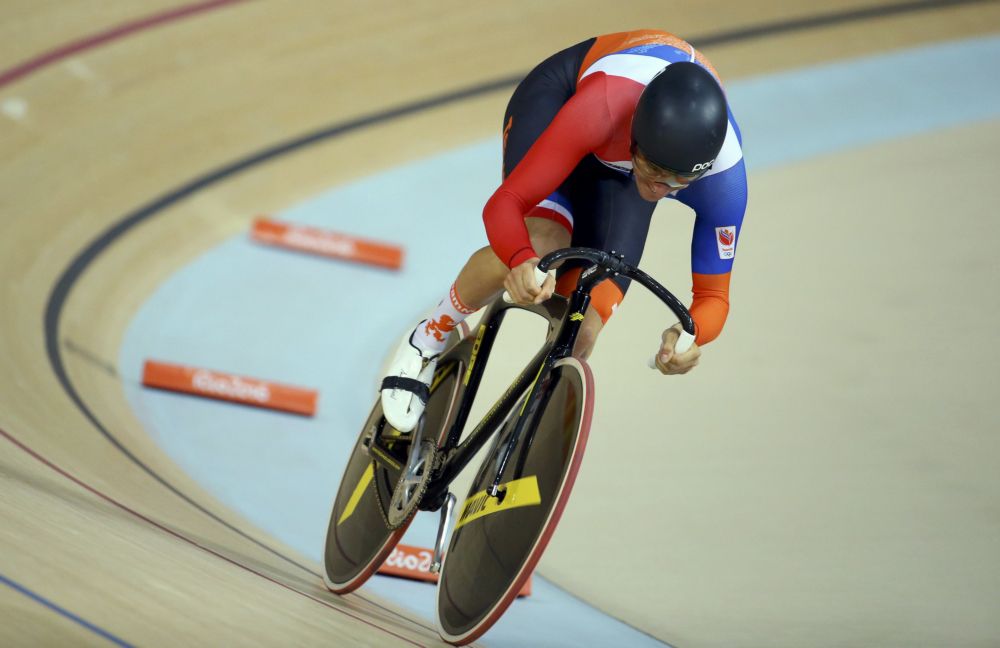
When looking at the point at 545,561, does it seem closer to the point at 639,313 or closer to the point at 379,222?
the point at 639,313

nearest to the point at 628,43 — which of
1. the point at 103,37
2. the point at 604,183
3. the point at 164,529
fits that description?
the point at 604,183

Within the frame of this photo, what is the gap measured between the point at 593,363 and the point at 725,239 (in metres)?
2.16

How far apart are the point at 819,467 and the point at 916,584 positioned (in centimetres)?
68

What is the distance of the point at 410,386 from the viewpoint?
2.66m

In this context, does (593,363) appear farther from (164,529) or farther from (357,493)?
(164,529)

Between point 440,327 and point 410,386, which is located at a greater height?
point 440,327

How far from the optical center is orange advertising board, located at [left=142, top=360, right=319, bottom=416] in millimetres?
4188

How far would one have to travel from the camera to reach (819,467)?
149 inches

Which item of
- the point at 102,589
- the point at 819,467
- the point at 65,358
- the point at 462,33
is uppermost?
the point at 462,33

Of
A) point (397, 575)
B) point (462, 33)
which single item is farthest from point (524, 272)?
point (462, 33)

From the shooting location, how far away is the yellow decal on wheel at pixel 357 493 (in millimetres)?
2889

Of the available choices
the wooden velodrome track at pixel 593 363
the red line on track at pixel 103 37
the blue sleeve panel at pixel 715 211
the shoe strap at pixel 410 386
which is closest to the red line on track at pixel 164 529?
the wooden velodrome track at pixel 593 363

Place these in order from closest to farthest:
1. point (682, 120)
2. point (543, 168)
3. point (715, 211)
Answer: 1. point (682, 120)
2. point (543, 168)
3. point (715, 211)

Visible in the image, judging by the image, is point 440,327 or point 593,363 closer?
point 440,327
